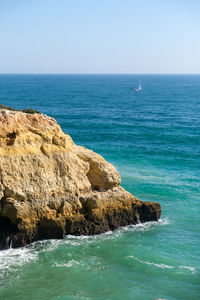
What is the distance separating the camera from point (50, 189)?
2495 cm

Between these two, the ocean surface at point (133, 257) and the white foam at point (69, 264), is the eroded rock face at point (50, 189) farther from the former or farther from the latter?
the white foam at point (69, 264)

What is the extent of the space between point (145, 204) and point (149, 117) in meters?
57.7

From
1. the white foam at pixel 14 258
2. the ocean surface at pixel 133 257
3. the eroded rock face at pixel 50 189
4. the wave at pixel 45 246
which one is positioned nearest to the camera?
the ocean surface at pixel 133 257

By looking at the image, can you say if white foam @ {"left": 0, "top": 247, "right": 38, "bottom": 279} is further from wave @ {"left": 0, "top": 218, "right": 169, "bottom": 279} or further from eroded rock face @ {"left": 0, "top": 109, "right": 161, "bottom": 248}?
eroded rock face @ {"left": 0, "top": 109, "right": 161, "bottom": 248}

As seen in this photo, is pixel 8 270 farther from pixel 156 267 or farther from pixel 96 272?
pixel 156 267

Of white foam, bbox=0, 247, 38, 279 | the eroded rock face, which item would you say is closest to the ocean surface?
white foam, bbox=0, 247, 38, 279

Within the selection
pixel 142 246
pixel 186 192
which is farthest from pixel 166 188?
pixel 142 246

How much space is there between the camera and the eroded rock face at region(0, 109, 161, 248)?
23906 millimetres

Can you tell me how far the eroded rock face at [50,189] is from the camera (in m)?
23.9

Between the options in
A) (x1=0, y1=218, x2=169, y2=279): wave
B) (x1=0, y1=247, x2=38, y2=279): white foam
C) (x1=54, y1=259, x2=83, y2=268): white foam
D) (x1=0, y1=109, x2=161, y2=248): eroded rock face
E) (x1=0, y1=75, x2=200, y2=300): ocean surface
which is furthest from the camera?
(x1=0, y1=109, x2=161, y2=248): eroded rock face

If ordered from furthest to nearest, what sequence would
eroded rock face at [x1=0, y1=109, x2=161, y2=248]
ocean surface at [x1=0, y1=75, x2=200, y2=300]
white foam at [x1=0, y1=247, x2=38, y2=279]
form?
eroded rock face at [x1=0, y1=109, x2=161, y2=248]
white foam at [x1=0, y1=247, x2=38, y2=279]
ocean surface at [x1=0, y1=75, x2=200, y2=300]

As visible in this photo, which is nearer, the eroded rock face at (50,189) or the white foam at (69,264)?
the white foam at (69,264)

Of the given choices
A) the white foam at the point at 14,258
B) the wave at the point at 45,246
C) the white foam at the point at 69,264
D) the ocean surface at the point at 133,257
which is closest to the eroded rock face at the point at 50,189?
the wave at the point at 45,246

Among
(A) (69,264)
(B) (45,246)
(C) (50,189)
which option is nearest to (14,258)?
(B) (45,246)
